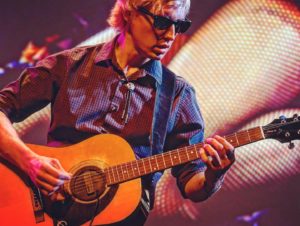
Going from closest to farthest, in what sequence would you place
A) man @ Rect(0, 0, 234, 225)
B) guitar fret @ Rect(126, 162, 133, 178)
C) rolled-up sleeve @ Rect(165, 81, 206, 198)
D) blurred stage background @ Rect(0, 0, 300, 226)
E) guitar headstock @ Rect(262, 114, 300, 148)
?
guitar headstock @ Rect(262, 114, 300, 148), guitar fret @ Rect(126, 162, 133, 178), man @ Rect(0, 0, 234, 225), rolled-up sleeve @ Rect(165, 81, 206, 198), blurred stage background @ Rect(0, 0, 300, 226)

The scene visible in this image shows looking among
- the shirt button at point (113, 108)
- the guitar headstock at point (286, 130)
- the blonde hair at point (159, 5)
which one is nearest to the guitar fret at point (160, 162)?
the shirt button at point (113, 108)

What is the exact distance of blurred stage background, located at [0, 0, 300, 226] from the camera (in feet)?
9.61

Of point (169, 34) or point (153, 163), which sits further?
point (169, 34)

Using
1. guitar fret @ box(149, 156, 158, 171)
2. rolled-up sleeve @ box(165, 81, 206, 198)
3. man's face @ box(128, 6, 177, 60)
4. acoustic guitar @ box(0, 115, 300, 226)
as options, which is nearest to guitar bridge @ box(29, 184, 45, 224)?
acoustic guitar @ box(0, 115, 300, 226)

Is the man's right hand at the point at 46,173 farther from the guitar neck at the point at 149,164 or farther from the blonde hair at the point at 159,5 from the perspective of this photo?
the blonde hair at the point at 159,5

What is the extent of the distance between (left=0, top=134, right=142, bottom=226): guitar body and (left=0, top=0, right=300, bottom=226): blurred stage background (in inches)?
36.4

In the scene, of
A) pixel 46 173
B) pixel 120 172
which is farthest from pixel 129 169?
pixel 46 173

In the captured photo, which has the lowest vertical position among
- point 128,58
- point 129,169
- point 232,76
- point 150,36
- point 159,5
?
point 232,76

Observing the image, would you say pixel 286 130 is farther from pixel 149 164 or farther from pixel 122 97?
pixel 122 97

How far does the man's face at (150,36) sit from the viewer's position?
2188 mm

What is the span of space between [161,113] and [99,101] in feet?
0.99

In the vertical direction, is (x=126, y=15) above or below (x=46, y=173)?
above

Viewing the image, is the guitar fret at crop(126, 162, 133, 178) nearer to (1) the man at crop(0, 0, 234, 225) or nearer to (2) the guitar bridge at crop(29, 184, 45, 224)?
(1) the man at crop(0, 0, 234, 225)

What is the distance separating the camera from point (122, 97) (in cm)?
222
